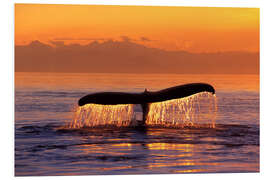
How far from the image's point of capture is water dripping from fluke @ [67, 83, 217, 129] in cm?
1509

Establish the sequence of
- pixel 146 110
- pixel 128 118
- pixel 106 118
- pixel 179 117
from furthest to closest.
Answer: pixel 179 117 → pixel 128 118 → pixel 106 118 → pixel 146 110

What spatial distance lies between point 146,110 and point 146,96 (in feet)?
3.43

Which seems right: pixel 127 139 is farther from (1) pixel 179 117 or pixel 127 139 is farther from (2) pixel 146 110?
(1) pixel 179 117

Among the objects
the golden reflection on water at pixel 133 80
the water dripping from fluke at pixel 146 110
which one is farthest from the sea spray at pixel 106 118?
the golden reflection on water at pixel 133 80

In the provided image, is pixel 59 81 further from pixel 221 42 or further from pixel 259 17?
pixel 259 17

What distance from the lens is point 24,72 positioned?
17.0 meters

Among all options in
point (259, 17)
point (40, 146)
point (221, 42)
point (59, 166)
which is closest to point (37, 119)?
point (40, 146)

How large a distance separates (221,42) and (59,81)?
4745mm

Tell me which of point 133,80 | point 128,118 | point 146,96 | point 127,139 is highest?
point 133,80

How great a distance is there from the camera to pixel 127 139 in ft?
52.0

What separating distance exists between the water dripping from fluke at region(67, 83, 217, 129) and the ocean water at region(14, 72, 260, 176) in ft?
1.56

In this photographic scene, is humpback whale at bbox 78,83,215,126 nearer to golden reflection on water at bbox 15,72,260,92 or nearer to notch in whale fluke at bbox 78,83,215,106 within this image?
notch in whale fluke at bbox 78,83,215,106

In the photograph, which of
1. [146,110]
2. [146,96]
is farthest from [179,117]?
[146,96]

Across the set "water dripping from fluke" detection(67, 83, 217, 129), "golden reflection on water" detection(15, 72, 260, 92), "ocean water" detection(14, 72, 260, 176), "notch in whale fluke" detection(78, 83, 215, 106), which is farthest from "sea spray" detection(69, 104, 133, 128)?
"golden reflection on water" detection(15, 72, 260, 92)
